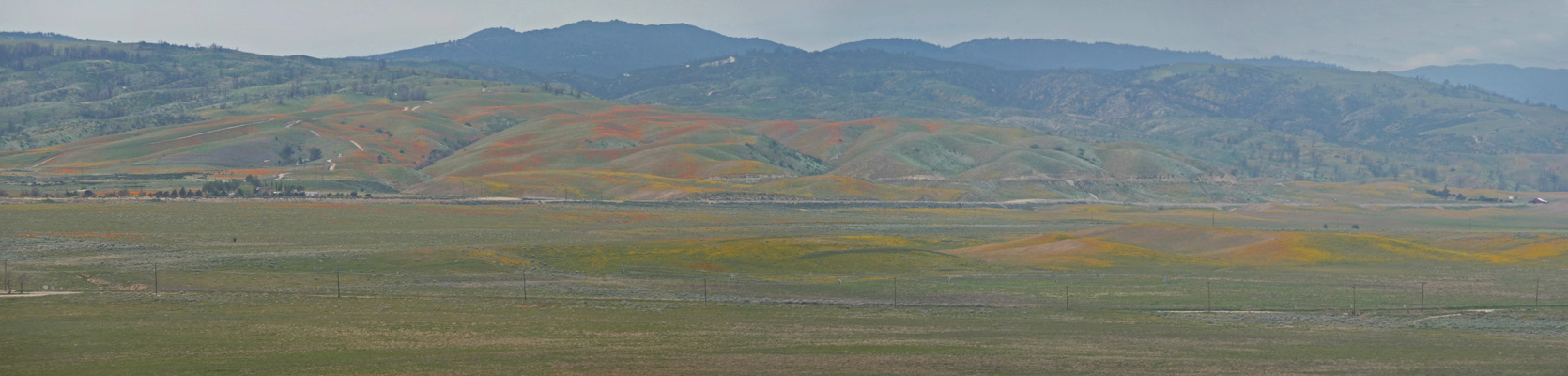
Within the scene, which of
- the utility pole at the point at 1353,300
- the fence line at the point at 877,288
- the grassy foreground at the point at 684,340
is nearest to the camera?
the grassy foreground at the point at 684,340

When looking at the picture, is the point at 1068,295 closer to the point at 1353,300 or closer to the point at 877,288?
the point at 877,288

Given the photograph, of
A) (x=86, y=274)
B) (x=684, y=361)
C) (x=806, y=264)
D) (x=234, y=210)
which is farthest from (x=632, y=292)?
(x=234, y=210)

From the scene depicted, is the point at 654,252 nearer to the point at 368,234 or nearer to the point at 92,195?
the point at 368,234

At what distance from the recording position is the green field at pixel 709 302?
49.0 metres

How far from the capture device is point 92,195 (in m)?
151

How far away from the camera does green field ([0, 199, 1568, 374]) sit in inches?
1929

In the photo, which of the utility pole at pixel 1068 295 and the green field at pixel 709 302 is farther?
the utility pole at pixel 1068 295

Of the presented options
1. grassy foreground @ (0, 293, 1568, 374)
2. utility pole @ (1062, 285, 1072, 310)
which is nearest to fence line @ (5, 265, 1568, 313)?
utility pole @ (1062, 285, 1072, 310)

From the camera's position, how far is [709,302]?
7075 centimetres

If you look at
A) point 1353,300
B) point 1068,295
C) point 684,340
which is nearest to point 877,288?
point 1068,295

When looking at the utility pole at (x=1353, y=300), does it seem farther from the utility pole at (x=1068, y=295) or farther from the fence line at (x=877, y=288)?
the utility pole at (x=1068, y=295)

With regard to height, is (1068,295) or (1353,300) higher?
(1353,300)

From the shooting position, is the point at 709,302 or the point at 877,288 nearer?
the point at 709,302

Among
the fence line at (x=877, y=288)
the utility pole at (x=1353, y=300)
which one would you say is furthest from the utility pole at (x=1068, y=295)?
the utility pole at (x=1353, y=300)
